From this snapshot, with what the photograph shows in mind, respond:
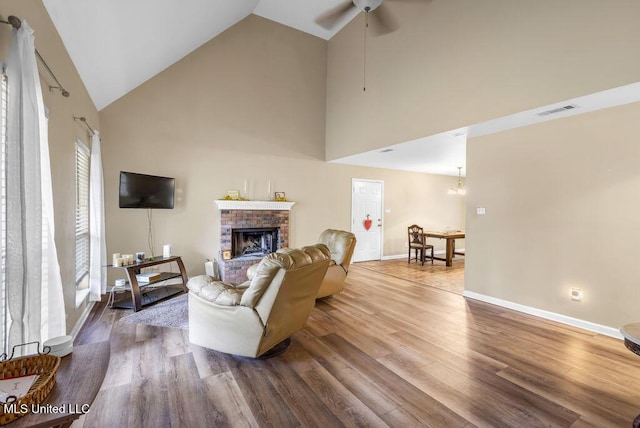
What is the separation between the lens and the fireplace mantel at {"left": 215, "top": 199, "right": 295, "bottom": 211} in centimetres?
549

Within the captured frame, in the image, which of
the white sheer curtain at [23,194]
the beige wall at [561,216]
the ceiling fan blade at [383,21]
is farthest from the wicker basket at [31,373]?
the ceiling fan blade at [383,21]

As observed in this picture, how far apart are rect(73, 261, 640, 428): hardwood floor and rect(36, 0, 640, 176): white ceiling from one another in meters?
2.64

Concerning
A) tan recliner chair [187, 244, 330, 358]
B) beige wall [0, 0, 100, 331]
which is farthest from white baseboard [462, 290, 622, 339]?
beige wall [0, 0, 100, 331]

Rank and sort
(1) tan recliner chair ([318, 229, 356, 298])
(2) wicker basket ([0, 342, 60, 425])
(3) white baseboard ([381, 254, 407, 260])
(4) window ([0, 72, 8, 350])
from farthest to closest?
(3) white baseboard ([381, 254, 407, 260]) < (1) tan recliner chair ([318, 229, 356, 298]) < (4) window ([0, 72, 8, 350]) < (2) wicker basket ([0, 342, 60, 425])

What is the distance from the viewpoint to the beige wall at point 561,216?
3209 millimetres

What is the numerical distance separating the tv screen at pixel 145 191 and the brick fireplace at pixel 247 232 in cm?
89

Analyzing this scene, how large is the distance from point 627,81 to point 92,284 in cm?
645

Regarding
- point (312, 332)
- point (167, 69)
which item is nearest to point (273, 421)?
point (312, 332)

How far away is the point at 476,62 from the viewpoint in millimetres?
3805

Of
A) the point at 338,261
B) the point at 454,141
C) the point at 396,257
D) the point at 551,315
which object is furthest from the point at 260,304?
the point at 396,257

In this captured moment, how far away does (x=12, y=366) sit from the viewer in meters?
1.24

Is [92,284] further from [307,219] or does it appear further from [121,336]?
[307,219]

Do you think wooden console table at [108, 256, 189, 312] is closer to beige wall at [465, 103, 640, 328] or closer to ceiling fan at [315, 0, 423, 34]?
ceiling fan at [315, 0, 423, 34]

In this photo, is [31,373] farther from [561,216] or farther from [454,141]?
[454,141]
